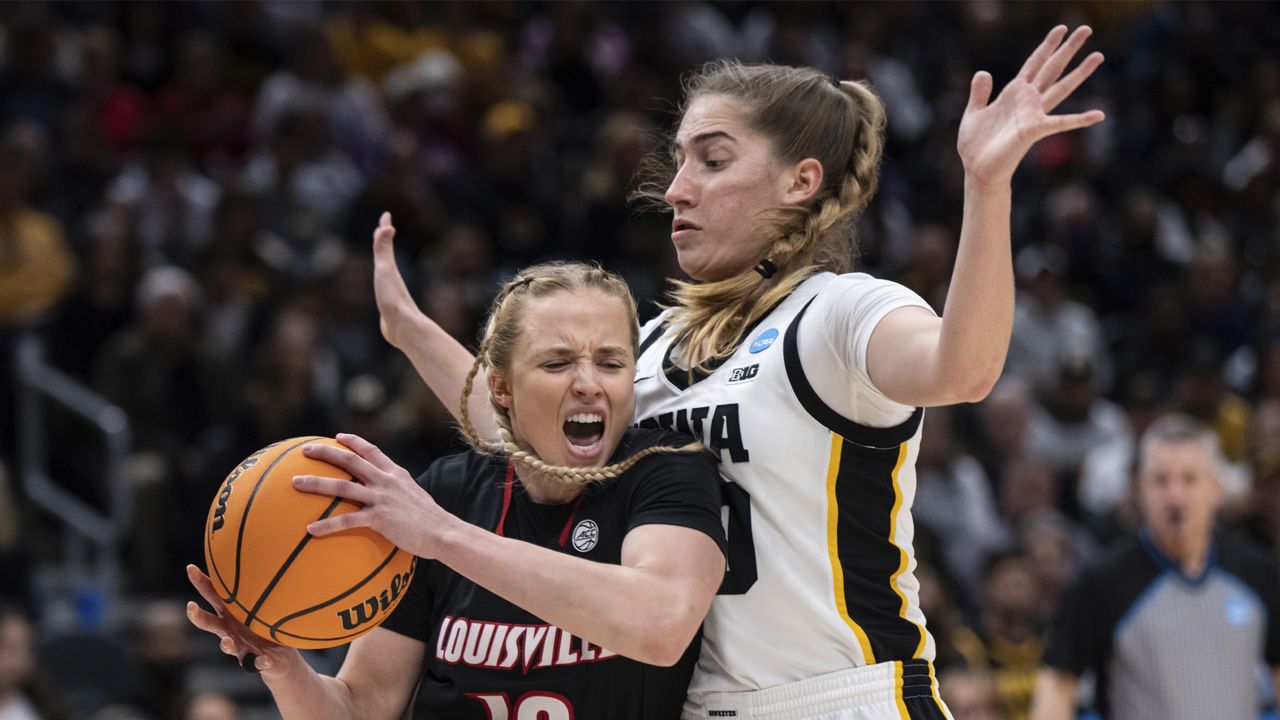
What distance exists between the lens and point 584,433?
10.7 feet

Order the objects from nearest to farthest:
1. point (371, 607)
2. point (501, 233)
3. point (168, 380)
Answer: point (371, 607) → point (168, 380) → point (501, 233)

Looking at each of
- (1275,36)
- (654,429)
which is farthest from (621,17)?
(654,429)

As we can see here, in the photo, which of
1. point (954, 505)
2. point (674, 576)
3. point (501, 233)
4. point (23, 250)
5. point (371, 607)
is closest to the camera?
point (674, 576)

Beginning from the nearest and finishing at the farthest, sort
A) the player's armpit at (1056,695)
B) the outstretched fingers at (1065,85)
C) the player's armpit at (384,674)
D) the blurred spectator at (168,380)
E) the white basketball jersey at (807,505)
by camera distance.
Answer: the outstretched fingers at (1065,85) < the white basketball jersey at (807,505) < the player's armpit at (384,674) < the player's armpit at (1056,695) < the blurred spectator at (168,380)

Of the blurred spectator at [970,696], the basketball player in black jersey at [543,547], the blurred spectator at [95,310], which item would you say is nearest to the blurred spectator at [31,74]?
the blurred spectator at [95,310]

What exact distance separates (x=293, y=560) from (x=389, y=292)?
1.29 metres

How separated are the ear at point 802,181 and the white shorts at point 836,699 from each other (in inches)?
40.1

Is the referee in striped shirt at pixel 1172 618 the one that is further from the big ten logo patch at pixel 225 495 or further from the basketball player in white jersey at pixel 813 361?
the big ten logo patch at pixel 225 495

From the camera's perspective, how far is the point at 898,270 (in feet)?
36.4

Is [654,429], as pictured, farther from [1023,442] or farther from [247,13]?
[247,13]

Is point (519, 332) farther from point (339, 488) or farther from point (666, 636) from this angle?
point (666, 636)

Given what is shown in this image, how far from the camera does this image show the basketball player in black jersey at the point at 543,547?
287 centimetres

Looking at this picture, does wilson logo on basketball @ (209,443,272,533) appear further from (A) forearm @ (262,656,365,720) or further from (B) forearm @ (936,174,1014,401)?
(B) forearm @ (936,174,1014,401)

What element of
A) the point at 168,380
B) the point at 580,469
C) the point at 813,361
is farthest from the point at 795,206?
the point at 168,380
